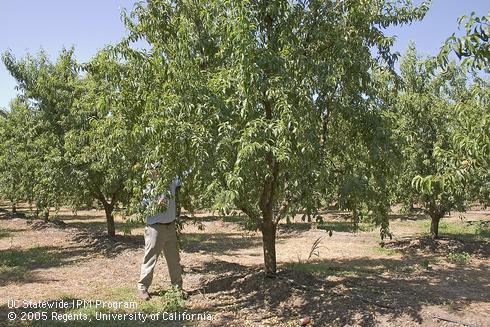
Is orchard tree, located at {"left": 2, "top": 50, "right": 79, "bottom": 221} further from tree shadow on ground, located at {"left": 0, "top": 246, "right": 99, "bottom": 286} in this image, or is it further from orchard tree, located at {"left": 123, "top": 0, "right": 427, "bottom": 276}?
orchard tree, located at {"left": 123, "top": 0, "right": 427, "bottom": 276}

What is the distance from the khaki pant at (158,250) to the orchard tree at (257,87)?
1.16 metres

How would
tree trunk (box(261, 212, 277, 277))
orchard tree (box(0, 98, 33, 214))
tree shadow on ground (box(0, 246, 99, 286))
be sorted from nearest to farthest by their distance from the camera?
tree trunk (box(261, 212, 277, 277))
tree shadow on ground (box(0, 246, 99, 286))
orchard tree (box(0, 98, 33, 214))

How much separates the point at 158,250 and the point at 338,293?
321 centimetres

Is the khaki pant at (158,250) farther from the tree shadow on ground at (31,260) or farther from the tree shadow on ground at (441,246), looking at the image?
the tree shadow on ground at (441,246)

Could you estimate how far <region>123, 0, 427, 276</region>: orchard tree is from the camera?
19.5ft

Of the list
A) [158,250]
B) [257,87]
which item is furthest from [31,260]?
[257,87]

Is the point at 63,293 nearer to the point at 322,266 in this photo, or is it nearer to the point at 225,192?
the point at 225,192

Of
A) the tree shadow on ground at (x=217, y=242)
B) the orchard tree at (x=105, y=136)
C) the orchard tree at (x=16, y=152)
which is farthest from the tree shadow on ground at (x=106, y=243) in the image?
the orchard tree at (x=16, y=152)

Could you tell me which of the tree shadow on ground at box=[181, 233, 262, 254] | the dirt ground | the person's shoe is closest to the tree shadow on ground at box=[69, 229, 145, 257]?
the dirt ground

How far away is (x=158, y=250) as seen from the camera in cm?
761

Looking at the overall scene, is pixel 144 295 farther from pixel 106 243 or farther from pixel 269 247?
pixel 106 243

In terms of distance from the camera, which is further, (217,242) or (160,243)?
(217,242)

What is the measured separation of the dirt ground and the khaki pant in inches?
15.9

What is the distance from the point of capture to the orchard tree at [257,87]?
Result: 5.94 metres
